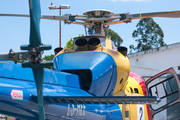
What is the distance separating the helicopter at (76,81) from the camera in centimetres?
329

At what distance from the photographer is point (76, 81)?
18.2ft

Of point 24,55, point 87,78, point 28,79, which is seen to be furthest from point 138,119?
point 24,55

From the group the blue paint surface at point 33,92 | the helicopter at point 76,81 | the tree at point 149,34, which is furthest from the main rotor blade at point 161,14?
the tree at point 149,34

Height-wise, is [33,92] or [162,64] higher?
[33,92]

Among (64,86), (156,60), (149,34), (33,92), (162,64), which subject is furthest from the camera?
(149,34)

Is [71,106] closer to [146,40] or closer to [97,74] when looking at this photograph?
[97,74]

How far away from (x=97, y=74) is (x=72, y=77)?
0.72 m

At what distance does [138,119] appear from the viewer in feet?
26.2

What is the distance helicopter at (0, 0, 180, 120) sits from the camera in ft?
10.8

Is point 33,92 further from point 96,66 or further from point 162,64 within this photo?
point 162,64

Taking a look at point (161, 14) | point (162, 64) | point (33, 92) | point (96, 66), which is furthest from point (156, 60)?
point (33, 92)

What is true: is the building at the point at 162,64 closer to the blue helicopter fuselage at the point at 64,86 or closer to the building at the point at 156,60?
the building at the point at 156,60

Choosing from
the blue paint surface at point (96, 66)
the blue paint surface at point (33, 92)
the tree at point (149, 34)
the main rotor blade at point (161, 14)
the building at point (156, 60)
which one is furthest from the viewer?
the tree at point (149, 34)

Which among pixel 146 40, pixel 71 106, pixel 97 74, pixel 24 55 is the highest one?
pixel 24 55
